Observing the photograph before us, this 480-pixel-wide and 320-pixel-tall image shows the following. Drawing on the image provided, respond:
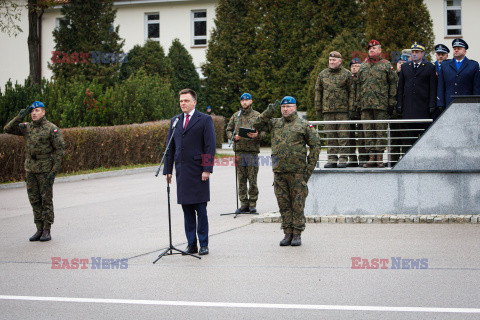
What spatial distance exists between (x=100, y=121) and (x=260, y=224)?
16.2 meters

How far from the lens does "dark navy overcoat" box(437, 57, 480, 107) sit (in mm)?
11664

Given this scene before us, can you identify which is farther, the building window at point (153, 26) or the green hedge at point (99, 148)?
the building window at point (153, 26)

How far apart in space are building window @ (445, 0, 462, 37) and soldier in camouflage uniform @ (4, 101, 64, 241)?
3030 centimetres

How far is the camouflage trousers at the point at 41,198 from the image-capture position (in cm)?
1062

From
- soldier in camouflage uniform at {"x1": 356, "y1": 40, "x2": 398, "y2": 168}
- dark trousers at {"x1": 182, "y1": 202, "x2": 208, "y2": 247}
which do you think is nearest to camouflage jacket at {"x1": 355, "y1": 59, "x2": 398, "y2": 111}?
soldier in camouflage uniform at {"x1": 356, "y1": 40, "x2": 398, "y2": 168}

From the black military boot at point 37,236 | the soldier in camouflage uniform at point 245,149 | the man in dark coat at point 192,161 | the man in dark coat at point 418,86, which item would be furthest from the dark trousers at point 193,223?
the man in dark coat at point 418,86

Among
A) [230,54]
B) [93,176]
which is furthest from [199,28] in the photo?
[93,176]

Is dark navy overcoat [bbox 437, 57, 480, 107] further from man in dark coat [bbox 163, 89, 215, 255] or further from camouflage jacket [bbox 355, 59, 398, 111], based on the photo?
man in dark coat [bbox 163, 89, 215, 255]

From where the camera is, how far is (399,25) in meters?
29.9

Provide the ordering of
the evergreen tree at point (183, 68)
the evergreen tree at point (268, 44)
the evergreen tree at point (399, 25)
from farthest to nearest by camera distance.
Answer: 1. the evergreen tree at point (183, 68)
2. the evergreen tree at point (268, 44)
3. the evergreen tree at point (399, 25)

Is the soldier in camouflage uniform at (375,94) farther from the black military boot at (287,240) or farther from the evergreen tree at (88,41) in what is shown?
the evergreen tree at (88,41)

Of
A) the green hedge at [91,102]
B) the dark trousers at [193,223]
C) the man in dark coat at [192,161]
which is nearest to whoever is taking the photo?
the man in dark coat at [192,161]

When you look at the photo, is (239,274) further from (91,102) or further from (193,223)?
(91,102)

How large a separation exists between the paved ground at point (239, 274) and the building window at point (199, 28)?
30394 millimetres
